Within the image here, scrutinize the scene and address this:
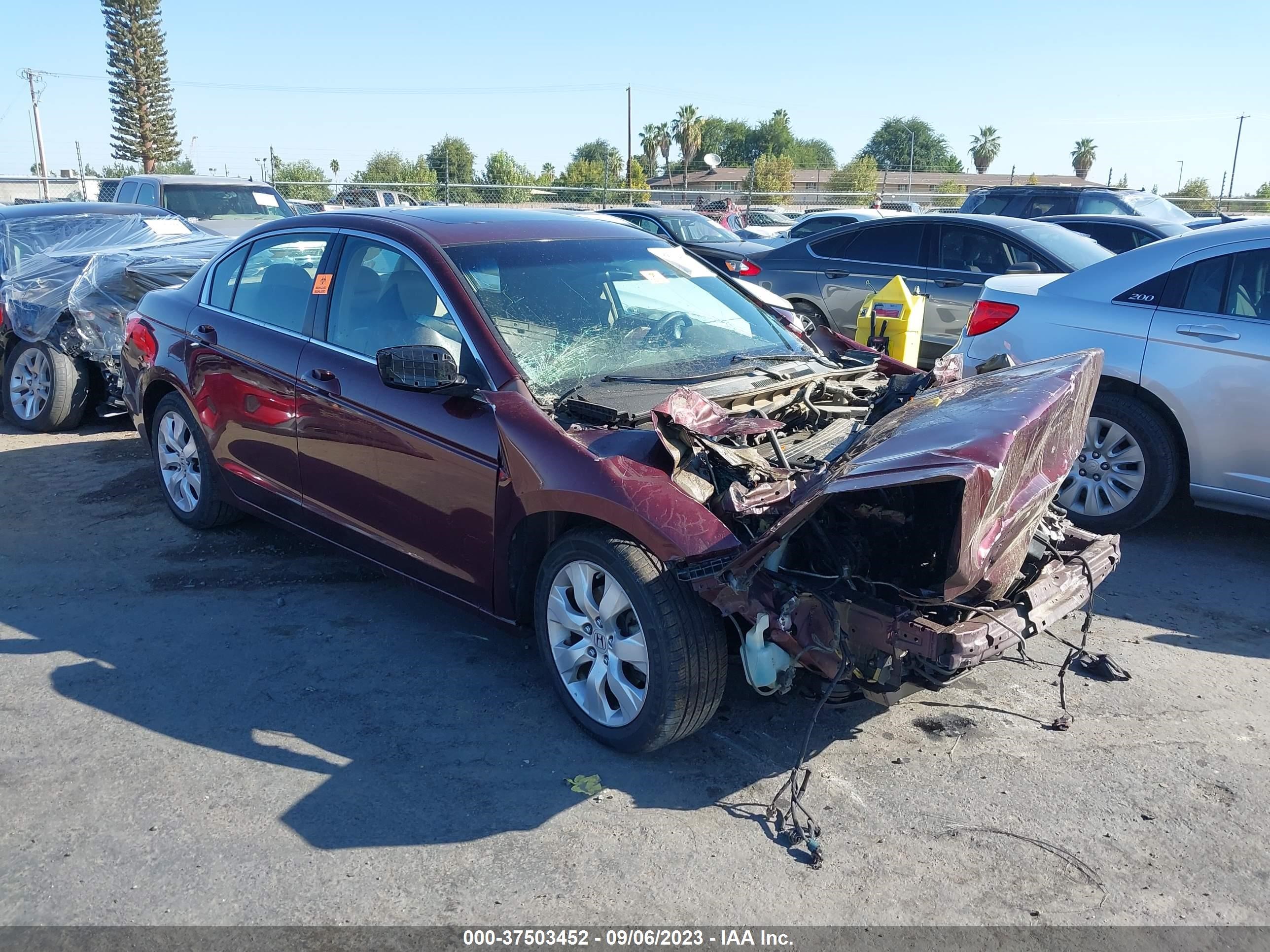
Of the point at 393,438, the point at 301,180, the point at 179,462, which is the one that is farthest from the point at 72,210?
the point at 301,180

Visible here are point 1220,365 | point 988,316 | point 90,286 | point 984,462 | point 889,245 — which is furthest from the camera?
point 889,245

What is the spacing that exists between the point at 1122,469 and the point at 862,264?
14.5 feet

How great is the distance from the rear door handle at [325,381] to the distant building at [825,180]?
40.2 metres

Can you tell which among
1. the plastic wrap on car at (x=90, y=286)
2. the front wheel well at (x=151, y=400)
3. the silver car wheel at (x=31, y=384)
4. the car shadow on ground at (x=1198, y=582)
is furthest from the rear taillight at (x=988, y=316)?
the silver car wheel at (x=31, y=384)

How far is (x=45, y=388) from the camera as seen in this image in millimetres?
8258

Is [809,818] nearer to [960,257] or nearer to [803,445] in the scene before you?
[803,445]

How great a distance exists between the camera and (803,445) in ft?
12.3

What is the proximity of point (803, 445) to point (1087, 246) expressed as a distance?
21.5 feet

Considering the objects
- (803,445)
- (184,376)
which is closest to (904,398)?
(803,445)

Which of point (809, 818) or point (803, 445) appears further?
point (803, 445)

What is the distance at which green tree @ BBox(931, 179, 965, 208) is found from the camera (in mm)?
31312

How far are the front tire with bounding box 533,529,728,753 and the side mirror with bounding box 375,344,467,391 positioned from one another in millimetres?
770

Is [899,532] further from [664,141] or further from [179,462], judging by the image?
[664,141]

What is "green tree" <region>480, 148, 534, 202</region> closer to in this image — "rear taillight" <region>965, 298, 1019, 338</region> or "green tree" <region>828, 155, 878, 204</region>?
"green tree" <region>828, 155, 878, 204</region>
